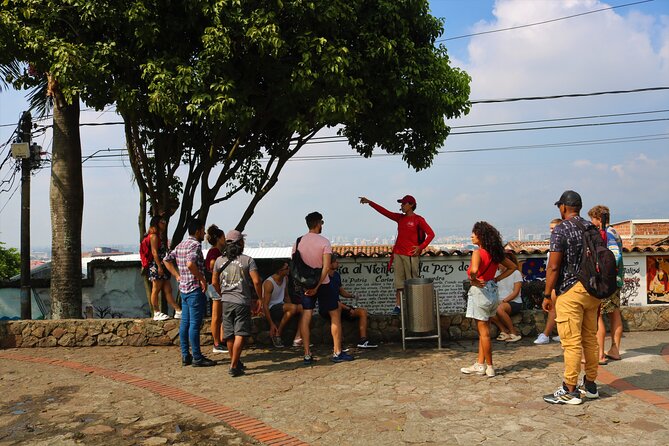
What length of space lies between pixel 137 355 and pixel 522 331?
579cm

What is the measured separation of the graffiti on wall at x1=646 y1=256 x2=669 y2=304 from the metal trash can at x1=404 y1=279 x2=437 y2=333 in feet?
31.4

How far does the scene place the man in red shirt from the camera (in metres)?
8.93

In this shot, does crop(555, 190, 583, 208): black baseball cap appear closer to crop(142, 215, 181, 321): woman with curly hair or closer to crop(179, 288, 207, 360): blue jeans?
crop(179, 288, 207, 360): blue jeans

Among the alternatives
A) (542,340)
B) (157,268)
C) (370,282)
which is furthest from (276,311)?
(370,282)

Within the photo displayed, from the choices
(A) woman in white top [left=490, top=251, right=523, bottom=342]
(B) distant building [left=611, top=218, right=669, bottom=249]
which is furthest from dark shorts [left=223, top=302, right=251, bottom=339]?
(B) distant building [left=611, top=218, right=669, bottom=249]

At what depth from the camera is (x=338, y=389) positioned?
6.14 meters

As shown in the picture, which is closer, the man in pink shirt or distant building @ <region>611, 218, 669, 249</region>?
the man in pink shirt

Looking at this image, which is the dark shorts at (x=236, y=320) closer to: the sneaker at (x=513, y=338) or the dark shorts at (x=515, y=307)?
the sneaker at (x=513, y=338)

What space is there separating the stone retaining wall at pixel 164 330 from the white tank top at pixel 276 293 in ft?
1.19

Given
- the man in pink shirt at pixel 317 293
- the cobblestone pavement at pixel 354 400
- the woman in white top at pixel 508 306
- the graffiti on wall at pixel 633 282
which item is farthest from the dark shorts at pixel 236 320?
the graffiti on wall at pixel 633 282

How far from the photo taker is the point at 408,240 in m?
8.95

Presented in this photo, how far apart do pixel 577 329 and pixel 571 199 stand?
4.02 feet

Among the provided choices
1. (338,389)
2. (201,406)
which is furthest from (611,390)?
(201,406)

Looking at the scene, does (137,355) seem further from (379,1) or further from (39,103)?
(39,103)
